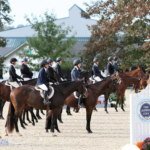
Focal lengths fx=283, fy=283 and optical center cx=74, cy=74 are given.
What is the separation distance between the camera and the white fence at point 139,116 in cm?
628

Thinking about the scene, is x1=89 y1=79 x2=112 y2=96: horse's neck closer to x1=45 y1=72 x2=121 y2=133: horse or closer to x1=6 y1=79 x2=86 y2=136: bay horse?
x1=45 y1=72 x2=121 y2=133: horse

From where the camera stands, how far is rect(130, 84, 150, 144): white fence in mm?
6277

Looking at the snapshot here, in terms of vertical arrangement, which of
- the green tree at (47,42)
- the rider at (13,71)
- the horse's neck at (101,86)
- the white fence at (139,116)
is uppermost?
the green tree at (47,42)

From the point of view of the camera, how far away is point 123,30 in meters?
27.3

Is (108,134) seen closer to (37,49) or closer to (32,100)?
(32,100)

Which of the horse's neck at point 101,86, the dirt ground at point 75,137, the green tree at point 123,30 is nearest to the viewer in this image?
the dirt ground at point 75,137

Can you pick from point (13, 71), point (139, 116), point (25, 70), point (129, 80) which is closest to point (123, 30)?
point (129, 80)

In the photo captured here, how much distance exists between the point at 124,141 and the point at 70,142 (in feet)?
4.95

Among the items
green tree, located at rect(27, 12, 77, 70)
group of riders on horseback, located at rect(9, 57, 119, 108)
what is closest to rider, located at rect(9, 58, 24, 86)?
group of riders on horseback, located at rect(9, 57, 119, 108)

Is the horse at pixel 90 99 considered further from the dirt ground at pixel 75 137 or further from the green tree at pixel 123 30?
the green tree at pixel 123 30

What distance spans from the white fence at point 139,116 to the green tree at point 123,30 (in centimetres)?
1658

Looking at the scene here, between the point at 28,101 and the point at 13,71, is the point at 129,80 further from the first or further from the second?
the point at 28,101

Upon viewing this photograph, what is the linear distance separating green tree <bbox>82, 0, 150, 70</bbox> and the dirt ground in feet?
43.5

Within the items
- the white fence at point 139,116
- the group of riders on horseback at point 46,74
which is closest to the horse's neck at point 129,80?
the group of riders on horseback at point 46,74
